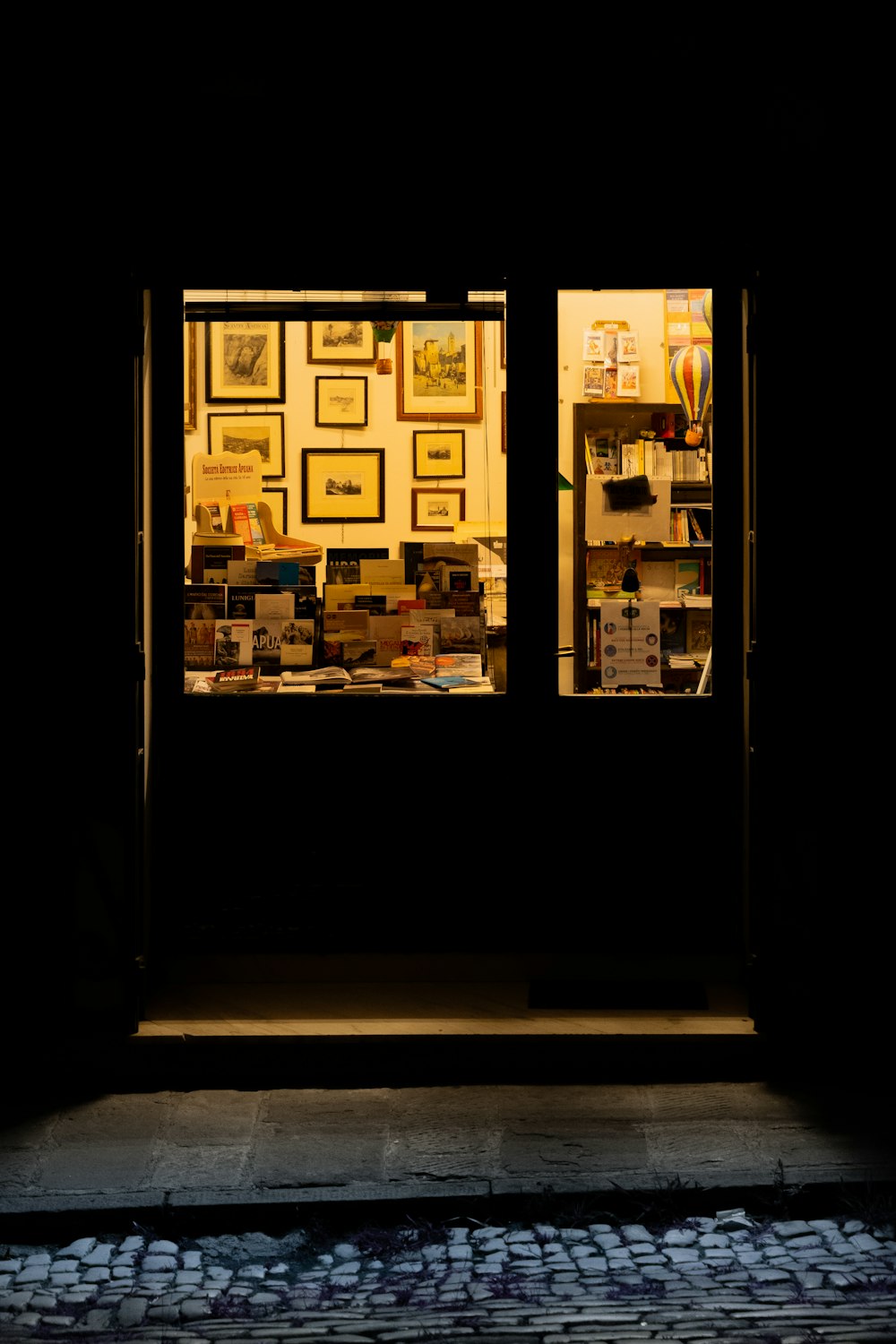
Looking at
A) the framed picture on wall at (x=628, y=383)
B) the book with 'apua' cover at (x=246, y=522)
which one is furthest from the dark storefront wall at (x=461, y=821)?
the framed picture on wall at (x=628, y=383)

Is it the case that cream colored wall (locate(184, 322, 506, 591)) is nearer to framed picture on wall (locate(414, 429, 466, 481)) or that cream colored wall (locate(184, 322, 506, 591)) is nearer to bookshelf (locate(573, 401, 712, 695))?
framed picture on wall (locate(414, 429, 466, 481))

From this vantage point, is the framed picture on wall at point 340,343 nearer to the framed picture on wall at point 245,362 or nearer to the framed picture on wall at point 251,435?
the framed picture on wall at point 245,362

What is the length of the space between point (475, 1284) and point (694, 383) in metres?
4.82

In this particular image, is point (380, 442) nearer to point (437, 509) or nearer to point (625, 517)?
point (437, 509)

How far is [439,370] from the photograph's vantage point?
712 centimetres

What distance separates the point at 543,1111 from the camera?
5094mm

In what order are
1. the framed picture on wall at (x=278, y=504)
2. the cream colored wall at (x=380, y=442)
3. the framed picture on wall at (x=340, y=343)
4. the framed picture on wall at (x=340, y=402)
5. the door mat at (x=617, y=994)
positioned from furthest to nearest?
1. the framed picture on wall at (x=340, y=402)
2. the framed picture on wall at (x=278, y=504)
3. the framed picture on wall at (x=340, y=343)
4. the cream colored wall at (x=380, y=442)
5. the door mat at (x=617, y=994)

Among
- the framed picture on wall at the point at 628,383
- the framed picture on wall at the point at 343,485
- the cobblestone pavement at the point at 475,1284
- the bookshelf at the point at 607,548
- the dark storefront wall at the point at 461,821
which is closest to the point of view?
the cobblestone pavement at the point at 475,1284

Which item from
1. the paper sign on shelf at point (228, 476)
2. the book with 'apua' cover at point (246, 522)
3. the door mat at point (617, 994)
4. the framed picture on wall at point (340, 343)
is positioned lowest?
the door mat at point (617, 994)

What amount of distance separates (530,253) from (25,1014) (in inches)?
150

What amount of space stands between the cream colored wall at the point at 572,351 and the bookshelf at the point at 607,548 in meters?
0.09

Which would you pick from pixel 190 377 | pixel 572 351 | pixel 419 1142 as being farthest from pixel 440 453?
pixel 419 1142

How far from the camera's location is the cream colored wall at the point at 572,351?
6.29 meters

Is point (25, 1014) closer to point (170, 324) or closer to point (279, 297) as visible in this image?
point (170, 324)
